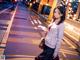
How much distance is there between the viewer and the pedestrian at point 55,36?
568 centimetres

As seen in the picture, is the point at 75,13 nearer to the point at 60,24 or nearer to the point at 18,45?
the point at 18,45

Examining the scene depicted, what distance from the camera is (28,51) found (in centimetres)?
980

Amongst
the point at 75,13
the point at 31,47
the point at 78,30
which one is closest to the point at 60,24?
the point at 31,47

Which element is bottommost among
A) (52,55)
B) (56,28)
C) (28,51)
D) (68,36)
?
(68,36)

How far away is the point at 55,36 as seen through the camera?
18.9ft

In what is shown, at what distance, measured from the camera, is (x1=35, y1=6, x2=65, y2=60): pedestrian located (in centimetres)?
568

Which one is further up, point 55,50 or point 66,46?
point 55,50

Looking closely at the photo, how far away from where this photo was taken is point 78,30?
50.6 ft

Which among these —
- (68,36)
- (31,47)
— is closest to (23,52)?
(31,47)

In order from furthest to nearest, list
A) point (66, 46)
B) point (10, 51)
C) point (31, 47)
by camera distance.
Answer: point (66, 46) → point (31, 47) → point (10, 51)

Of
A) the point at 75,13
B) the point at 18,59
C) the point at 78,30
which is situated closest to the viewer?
the point at 18,59

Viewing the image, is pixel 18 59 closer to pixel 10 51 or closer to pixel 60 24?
pixel 10 51

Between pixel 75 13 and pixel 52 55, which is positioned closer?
pixel 52 55

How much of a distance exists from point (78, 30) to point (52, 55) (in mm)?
9748
